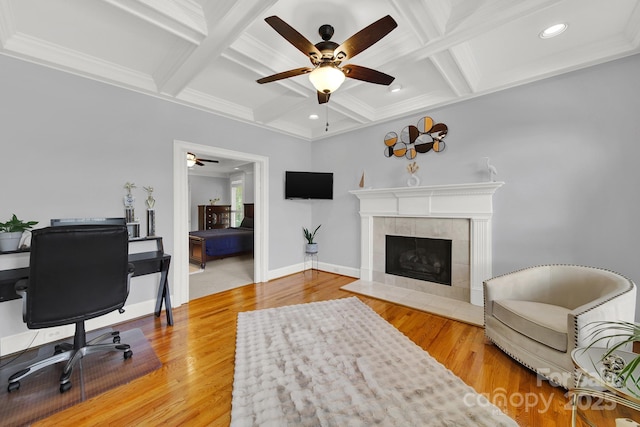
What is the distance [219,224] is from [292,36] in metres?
7.74

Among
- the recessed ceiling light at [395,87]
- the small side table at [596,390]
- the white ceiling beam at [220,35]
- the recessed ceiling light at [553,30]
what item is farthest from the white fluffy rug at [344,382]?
the recessed ceiling light at [553,30]

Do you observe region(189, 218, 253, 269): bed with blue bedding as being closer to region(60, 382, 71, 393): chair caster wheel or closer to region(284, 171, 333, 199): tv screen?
region(284, 171, 333, 199): tv screen

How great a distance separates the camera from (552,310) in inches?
78.2

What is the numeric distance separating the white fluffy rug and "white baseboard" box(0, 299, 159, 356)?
4.31 feet

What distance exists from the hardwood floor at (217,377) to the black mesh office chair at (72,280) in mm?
472

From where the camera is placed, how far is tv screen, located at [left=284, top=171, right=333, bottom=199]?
443 centimetres

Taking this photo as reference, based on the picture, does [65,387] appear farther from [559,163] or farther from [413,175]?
[559,163]

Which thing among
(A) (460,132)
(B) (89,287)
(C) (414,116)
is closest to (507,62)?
(A) (460,132)

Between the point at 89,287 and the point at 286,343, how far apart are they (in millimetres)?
1598

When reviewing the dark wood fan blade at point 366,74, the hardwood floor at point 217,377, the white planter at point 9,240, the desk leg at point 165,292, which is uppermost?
the dark wood fan blade at point 366,74

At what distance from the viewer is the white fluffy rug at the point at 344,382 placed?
4.79ft

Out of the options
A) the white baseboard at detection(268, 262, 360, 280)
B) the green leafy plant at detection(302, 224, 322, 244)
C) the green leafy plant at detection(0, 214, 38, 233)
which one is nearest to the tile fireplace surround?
the white baseboard at detection(268, 262, 360, 280)

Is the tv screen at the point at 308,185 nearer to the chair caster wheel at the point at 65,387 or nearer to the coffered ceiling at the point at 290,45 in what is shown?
the coffered ceiling at the point at 290,45

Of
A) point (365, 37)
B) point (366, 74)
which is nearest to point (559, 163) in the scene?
point (366, 74)
